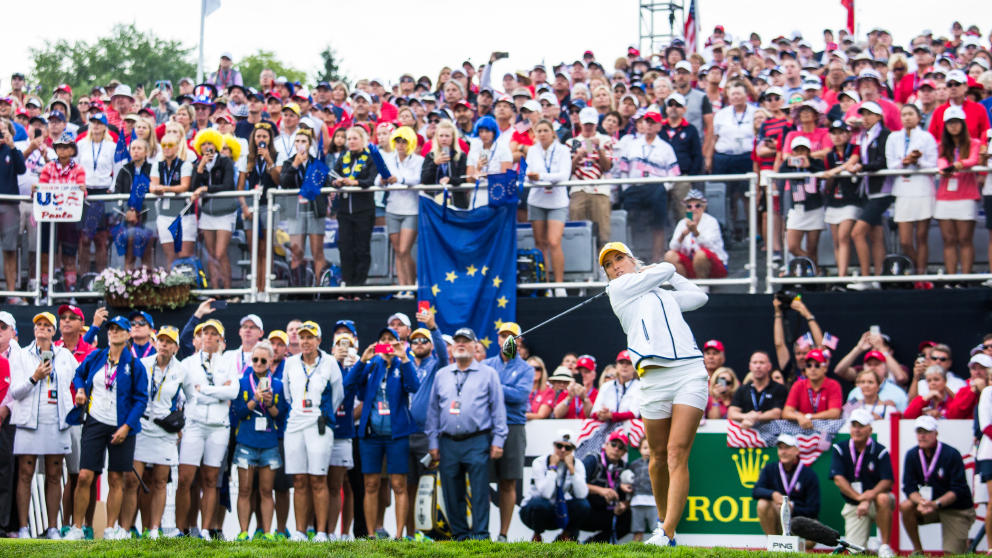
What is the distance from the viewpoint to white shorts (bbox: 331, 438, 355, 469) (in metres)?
14.2

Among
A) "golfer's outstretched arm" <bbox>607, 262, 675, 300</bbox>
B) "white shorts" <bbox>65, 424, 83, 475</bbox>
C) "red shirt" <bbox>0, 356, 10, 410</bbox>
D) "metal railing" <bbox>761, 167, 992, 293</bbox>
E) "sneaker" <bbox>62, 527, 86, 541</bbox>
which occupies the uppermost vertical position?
"metal railing" <bbox>761, 167, 992, 293</bbox>

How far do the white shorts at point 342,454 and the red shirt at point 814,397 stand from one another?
474 cm

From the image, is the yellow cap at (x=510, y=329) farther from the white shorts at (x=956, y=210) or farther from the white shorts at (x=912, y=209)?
Answer: the white shorts at (x=956, y=210)

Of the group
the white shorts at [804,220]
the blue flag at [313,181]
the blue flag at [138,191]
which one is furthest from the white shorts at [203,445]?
the white shorts at [804,220]

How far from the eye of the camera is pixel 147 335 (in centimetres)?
1483

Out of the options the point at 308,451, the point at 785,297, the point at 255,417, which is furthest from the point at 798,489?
the point at 255,417

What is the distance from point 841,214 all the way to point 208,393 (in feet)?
24.3

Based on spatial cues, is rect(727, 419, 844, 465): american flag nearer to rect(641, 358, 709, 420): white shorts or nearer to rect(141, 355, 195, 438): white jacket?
rect(641, 358, 709, 420): white shorts

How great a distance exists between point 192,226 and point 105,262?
1392mm

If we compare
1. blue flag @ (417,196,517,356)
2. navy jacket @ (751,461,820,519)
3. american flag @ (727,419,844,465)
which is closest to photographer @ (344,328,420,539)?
blue flag @ (417,196,517,356)

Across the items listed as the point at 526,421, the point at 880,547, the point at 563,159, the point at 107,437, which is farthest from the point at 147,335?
the point at 880,547

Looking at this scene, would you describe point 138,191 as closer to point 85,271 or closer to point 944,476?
point 85,271

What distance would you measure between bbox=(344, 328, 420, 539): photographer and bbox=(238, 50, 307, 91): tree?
63.5 meters

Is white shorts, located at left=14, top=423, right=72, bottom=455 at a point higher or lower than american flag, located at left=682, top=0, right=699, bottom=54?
lower
